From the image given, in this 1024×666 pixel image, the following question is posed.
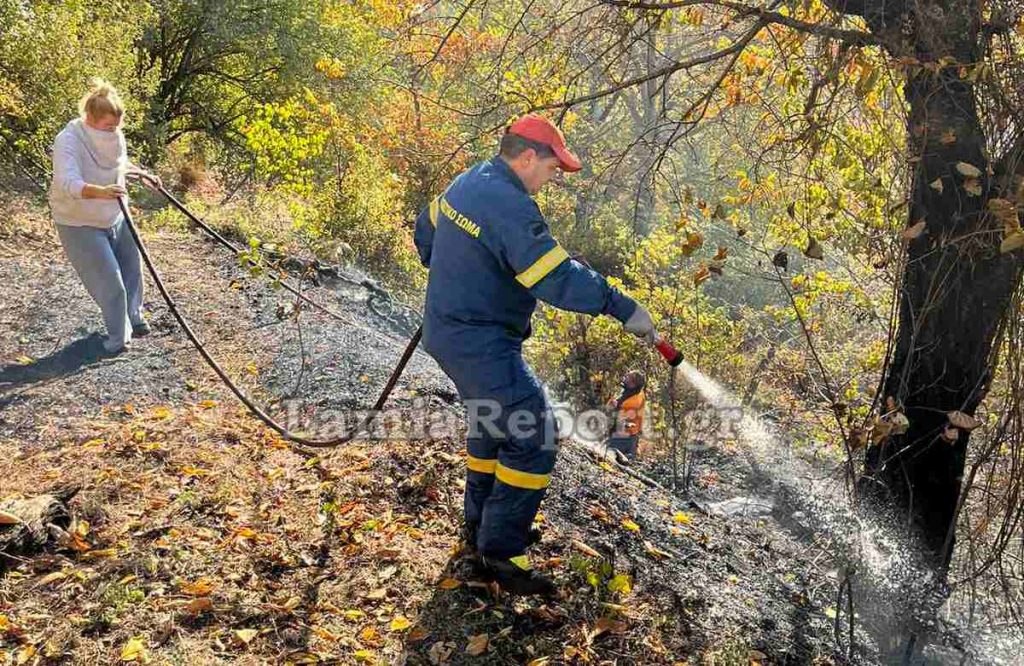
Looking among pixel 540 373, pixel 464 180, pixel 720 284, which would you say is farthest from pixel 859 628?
pixel 720 284

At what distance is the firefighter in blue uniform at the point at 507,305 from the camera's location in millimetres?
2965

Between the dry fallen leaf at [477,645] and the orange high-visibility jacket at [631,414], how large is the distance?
16.1 feet

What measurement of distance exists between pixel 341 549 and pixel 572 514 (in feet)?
3.96

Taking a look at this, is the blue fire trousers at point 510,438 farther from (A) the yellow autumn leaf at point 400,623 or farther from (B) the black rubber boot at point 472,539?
(A) the yellow autumn leaf at point 400,623

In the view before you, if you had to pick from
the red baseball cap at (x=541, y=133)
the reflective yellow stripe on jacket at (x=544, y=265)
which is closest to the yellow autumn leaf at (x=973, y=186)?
the red baseball cap at (x=541, y=133)

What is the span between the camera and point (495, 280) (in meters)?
3.11

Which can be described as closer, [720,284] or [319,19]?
[319,19]

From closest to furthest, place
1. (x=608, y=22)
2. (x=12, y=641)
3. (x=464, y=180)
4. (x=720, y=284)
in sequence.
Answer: (x=12, y=641), (x=464, y=180), (x=608, y=22), (x=720, y=284)

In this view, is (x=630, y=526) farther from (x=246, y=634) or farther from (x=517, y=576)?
(x=246, y=634)

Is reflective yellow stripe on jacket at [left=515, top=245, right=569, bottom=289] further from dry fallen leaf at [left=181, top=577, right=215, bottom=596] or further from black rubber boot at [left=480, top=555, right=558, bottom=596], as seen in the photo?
dry fallen leaf at [left=181, top=577, right=215, bottom=596]

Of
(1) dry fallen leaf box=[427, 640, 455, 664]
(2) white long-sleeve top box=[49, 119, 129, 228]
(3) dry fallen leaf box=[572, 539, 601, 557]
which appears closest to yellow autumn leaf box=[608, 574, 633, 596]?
(3) dry fallen leaf box=[572, 539, 601, 557]

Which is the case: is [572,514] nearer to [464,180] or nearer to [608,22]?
[464,180]

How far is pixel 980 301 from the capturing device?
385cm

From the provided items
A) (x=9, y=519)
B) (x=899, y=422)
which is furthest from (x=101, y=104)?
(x=899, y=422)
